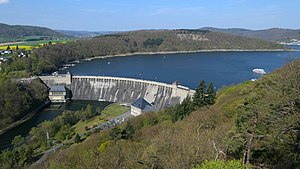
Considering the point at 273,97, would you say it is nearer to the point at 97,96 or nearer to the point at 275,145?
A: the point at 275,145

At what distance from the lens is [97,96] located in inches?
1572

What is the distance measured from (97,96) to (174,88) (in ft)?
37.2

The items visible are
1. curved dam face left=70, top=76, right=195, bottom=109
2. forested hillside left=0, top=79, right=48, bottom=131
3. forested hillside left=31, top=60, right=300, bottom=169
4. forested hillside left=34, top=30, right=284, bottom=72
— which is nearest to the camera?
forested hillside left=31, top=60, right=300, bottom=169

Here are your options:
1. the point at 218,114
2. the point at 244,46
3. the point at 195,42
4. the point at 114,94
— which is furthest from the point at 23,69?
the point at 244,46

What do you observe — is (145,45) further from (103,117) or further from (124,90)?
(103,117)

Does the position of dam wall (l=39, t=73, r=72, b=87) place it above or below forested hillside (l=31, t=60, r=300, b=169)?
below

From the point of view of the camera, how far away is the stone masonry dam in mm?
34688

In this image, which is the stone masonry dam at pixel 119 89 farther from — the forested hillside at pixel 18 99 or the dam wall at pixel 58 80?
the forested hillside at pixel 18 99

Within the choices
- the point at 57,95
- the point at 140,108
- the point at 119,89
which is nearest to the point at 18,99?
the point at 57,95

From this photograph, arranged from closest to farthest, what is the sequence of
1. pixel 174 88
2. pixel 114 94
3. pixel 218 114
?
1. pixel 218 114
2. pixel 174 88
3. pixel 114 94

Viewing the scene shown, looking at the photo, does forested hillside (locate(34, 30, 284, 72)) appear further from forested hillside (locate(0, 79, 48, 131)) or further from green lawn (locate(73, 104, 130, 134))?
green lawn (locate(73, 104, 130, 134))

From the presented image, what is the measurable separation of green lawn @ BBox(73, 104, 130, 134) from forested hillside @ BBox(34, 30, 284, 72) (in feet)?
107

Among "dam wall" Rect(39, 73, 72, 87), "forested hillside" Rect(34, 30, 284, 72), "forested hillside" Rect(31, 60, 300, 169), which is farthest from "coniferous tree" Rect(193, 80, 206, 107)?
"forested hillside" Rect(34, 30, 284, 72)

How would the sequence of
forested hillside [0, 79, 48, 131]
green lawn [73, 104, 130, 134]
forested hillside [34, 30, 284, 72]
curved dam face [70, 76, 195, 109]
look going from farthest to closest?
forested hillside [34, 30, 284, 72] < curved dam face [70, 76, 195, 109] < forested hillside [0, 79, 48, 131] < green lawn [73, 104, 130, 134]
